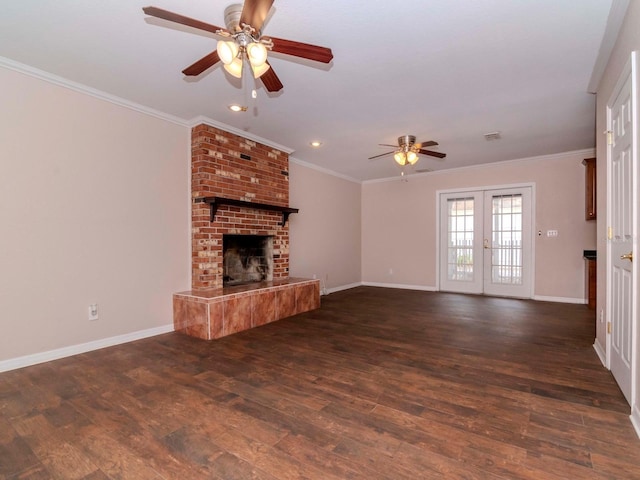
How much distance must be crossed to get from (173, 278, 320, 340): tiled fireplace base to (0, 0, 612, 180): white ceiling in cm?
204

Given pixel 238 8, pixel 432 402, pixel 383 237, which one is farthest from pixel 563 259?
pixel 238 8

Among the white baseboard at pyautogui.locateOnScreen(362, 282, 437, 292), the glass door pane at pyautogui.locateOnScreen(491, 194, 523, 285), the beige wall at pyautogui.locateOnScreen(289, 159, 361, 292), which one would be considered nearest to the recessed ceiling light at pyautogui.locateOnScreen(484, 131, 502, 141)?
the glass door pane at pyautogui.locateOnScreen(491, 194, 523, 285)

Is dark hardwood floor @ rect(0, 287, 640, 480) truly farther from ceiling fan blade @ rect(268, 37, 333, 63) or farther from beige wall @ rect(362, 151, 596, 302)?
beige wall @ rect(362, 151, 596, 302)

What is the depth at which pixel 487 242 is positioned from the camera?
5941 millimetres

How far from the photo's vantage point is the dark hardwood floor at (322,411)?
57.7 inches

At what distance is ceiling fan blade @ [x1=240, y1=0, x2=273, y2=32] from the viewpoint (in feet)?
5.36

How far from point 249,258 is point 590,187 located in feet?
17.3

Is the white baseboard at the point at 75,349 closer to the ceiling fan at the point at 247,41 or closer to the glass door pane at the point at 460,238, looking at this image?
the ceiling fan at the point at 247,41

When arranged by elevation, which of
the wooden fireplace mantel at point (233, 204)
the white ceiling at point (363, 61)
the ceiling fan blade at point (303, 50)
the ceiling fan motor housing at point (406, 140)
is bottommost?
the wooden fireplace mantel at point (233, 204)

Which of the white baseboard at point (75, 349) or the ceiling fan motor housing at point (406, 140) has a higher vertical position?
the ceiling fan motor housing at point (406, 140)

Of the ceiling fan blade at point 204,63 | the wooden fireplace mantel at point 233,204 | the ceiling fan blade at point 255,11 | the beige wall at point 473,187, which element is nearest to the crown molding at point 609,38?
the ceiling fan blade at point 255,11

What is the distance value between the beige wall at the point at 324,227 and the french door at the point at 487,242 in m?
1.85

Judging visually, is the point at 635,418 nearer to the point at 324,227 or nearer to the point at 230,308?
the point at 230,308

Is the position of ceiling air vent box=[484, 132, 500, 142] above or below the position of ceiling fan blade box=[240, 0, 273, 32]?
above
